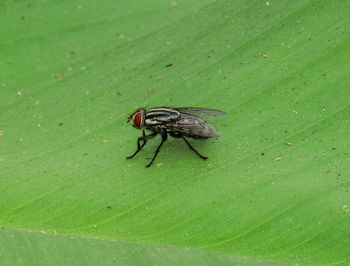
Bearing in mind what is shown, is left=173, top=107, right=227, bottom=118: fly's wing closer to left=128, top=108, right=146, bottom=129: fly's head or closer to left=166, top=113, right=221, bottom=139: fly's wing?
left=166, top=113, right=221, bottom=139: fly's wing

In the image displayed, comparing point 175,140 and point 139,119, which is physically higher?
point 139,119

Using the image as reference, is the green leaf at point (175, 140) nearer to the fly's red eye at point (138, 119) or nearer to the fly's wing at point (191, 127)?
the fly's wing at point (191, 127)

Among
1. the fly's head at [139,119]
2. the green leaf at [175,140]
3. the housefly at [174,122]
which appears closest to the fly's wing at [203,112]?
the housefly at [174,122]

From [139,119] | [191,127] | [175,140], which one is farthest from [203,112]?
[139,119]

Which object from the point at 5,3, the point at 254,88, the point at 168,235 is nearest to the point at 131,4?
the point at 5,3

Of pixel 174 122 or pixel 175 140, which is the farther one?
pixel 175 140

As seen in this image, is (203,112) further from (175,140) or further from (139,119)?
(139,119)

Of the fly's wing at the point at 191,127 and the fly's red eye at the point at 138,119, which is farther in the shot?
the fly's red eye at the point at 138,119

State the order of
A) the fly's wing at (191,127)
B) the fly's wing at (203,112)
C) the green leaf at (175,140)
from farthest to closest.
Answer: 1. the fly's wing at (203,112)
2. the fly's wing at (191,127)
3. the green leaf at (175,140)
